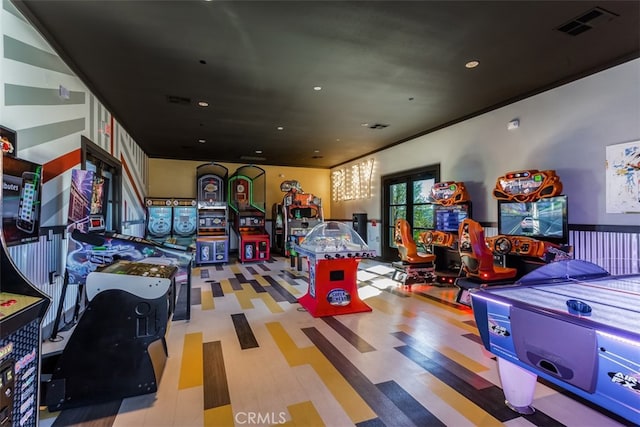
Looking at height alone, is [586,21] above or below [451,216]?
above

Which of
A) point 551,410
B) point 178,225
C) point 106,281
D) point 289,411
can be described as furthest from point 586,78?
point 178,225

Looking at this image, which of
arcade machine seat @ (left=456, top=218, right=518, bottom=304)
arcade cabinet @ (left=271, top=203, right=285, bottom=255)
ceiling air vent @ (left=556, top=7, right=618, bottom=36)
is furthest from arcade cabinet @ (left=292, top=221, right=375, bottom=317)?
arcade cabinet @ (left=271, top=203, right=285, bottom=255)

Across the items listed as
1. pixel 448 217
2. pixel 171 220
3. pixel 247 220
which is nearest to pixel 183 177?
pixel 171 220

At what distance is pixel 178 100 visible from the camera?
4797 mm

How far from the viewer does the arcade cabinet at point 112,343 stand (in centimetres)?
211

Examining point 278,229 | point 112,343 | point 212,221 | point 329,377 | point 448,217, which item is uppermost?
point 448,217

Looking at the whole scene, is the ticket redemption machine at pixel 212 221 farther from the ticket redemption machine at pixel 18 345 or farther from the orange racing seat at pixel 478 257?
the ticket redemption machine at pixel 18 345

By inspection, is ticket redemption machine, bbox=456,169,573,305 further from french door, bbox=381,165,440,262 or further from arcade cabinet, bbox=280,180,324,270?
arcade cabinet, bbox=280,180,324,270

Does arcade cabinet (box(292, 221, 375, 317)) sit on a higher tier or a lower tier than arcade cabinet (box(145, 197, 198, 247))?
lower

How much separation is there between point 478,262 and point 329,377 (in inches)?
106

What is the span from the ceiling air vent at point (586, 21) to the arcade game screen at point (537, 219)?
6.04 feet

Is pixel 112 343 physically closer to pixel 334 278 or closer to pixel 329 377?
pixel 329 377

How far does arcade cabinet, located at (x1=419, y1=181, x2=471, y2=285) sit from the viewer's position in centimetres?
535

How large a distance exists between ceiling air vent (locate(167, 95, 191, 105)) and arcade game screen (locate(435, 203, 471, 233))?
15.3 ft
